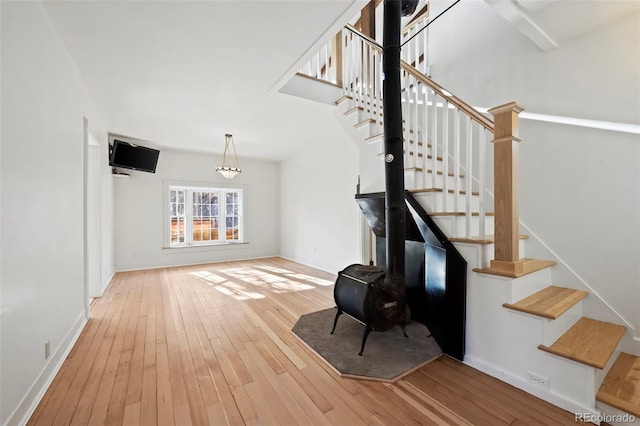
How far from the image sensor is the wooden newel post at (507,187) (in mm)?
1848

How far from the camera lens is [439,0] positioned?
3365mm

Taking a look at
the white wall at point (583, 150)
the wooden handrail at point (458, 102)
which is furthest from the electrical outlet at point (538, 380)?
the wooden handrail at point (458, 102)

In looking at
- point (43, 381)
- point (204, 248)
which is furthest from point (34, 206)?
point (204, 248)

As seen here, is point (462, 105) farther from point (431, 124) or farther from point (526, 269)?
point (526, 269)

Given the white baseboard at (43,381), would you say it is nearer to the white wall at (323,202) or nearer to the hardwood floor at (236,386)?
the hardwood floor at (236,386)

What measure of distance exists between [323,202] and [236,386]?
4.00m

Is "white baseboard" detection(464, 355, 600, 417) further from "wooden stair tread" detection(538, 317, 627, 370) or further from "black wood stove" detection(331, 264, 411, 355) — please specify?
"black wood stove" detection(331, 264, 411, 355)

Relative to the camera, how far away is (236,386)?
1.84 metres

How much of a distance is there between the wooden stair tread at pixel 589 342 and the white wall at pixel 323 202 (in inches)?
114

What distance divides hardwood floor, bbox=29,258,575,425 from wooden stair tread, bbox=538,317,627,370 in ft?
1.15

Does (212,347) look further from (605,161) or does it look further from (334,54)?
(334,54)

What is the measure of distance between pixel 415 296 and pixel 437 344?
1.48 feet

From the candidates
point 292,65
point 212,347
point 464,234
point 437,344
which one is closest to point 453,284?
point 464,234

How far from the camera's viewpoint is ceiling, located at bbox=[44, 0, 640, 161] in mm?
1958
